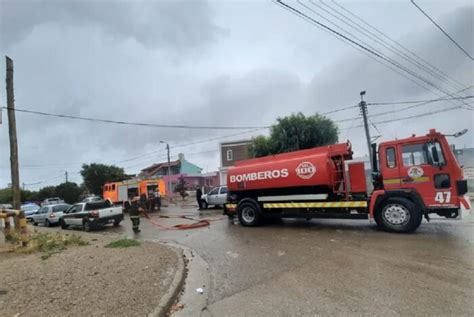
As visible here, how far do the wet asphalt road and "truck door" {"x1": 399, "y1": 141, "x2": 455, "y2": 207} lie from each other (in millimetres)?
1102

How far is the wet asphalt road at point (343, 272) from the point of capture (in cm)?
446

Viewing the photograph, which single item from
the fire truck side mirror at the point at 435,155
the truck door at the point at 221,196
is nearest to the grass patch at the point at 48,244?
the fire truck side mirror at the point at 435,155

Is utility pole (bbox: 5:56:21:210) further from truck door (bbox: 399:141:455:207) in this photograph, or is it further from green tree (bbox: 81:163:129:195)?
green tree (bbox: 81:163:129:195)

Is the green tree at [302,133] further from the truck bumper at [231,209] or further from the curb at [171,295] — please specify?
the curb at [171,295]

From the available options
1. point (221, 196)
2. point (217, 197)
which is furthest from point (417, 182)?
point (217, 197)

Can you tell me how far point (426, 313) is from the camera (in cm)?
409

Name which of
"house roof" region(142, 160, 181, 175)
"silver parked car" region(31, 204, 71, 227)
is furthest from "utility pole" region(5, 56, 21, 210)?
"house roof" region(142, 160, 181, 175)

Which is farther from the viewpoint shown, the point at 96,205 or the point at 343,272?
the point at 96,205

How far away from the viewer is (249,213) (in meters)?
12.7

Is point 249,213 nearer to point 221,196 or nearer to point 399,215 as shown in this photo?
point 399,215

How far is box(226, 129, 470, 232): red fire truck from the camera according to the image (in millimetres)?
8789

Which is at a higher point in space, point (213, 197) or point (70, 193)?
point (70, 193)

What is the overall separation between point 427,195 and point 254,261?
5398 mm

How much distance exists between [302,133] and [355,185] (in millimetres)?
15627
